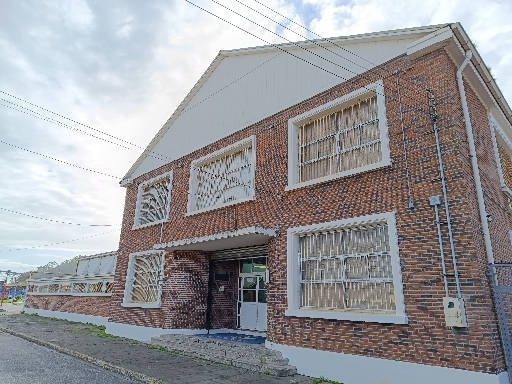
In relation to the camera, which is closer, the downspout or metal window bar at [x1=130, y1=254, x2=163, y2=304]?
the downspout

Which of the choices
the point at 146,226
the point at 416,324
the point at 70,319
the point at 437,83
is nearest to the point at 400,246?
the point at 416,324

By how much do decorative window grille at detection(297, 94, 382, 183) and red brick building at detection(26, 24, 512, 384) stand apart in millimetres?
35

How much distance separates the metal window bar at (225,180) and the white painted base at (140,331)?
14.3 feet

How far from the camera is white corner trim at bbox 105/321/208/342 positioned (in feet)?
41.2

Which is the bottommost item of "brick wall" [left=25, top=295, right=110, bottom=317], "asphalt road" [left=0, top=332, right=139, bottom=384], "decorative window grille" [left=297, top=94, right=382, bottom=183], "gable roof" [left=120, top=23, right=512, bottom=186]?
"asphalt road" [left=0, top=332, right=139, bottom=384]

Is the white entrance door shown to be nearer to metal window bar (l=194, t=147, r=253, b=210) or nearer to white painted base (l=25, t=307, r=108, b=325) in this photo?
metal window bar (l=194, t=147, r=253, b=210)

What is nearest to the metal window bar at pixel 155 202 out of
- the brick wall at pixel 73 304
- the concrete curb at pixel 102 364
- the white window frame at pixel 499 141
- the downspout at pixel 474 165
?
the brick wall at pixel 73 304

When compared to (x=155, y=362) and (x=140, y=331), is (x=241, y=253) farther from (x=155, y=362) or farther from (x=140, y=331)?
(x=140, y=331)

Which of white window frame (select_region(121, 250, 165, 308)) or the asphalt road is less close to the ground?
white window frame (select_region(121, 250, 165, 308))

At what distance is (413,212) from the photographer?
24.3 feet

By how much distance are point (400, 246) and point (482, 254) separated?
55.8 inches

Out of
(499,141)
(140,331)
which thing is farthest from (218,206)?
(499,141)

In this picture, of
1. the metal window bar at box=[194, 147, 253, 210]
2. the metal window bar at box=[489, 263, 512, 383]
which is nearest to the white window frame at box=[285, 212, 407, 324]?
the metal window bar at box=[489, 263, 512, 383]

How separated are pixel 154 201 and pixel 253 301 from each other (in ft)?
20.9
